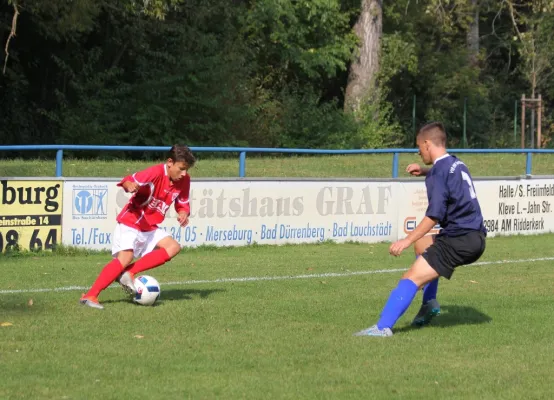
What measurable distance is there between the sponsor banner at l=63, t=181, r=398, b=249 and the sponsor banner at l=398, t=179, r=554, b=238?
419 mm

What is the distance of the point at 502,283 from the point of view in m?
12.0

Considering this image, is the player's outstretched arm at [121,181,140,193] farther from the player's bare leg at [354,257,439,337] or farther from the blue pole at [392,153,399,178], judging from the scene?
the blue pole at [392,153,399,178]

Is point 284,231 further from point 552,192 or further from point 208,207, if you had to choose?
point 552,192

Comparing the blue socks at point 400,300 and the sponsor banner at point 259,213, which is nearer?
the blue socks at point 400,300

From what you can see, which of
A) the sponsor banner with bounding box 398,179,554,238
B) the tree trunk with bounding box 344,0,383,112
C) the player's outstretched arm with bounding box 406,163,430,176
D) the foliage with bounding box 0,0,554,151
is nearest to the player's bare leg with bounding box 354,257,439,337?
the player's outstretched arm with bounding box 406,163,430,176

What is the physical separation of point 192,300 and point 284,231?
6.64m

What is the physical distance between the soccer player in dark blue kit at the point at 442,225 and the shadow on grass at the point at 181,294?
265 centimetres

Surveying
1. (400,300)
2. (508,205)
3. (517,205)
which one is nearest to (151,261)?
(400,300)

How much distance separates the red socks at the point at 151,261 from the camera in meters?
9.84

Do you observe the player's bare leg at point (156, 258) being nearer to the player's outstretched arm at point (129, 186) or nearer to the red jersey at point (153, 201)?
the red jersey at point (153, 201)

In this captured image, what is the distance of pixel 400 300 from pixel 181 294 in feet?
10.9

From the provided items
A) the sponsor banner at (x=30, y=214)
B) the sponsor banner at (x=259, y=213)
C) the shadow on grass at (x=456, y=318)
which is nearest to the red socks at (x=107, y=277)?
the shadow on grass at (x=456, y=318)

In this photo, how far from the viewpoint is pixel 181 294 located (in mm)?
10812

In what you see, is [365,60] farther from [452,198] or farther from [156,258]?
[452,198]
